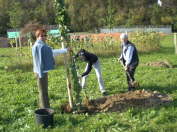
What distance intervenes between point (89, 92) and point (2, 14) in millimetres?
45546

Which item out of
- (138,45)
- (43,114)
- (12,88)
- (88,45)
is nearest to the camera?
(43,114)

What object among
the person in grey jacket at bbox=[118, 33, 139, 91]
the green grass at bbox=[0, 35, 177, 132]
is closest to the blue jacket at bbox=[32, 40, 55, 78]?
the green grass at bbox=[0, 35, 177, 132]

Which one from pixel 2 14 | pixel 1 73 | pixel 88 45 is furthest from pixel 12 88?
pixel 2 14

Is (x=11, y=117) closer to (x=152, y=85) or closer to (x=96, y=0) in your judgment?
(x=152, y=85)

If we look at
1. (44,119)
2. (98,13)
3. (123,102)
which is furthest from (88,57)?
(98,13)

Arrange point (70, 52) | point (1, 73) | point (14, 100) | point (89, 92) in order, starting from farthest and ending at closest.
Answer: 1. point (1, 73)
2. point (89, 92)
3. point (14, 100)
4. point (70, 52)

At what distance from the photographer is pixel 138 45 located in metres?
21.1

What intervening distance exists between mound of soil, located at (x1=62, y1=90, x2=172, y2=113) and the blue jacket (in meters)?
1.10

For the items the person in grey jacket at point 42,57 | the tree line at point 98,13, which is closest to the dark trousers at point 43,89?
the person in grey jacket at point 42,57

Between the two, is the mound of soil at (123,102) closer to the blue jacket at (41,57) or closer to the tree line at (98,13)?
the blue jacket at (41,57)

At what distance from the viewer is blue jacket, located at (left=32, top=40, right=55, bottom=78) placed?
739 cm

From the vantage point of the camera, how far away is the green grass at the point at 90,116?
23.0 ft

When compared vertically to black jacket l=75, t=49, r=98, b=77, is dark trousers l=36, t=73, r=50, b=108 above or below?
below

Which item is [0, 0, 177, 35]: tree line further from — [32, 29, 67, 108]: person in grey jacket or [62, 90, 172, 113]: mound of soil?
[32, 29, 67, 108]: person in grey jacket
